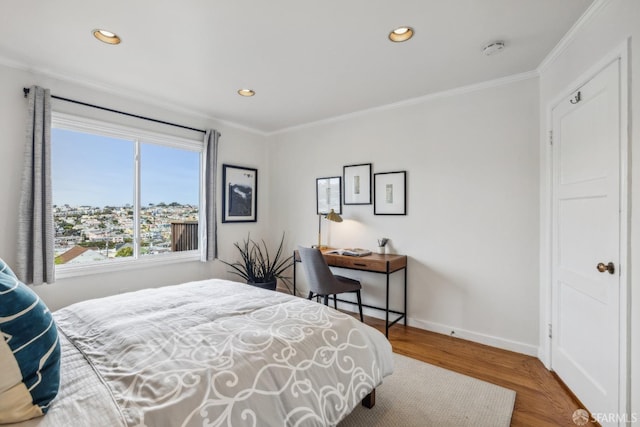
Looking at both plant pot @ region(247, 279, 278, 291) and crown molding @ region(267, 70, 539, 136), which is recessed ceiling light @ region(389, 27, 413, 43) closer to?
crown molding @ region(267, 70, 539, 136)

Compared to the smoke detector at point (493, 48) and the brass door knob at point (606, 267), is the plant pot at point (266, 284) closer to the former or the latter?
the brass door knob at point (606, 267)

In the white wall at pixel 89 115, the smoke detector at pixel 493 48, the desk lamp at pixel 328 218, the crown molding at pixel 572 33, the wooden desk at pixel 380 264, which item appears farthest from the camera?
the desk lamp at pixel 328 218

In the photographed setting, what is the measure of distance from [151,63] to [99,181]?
1.36 metres

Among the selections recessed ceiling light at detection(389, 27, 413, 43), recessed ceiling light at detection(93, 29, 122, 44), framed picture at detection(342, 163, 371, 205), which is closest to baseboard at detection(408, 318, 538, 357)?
framed picture at detection(342, 163, 371, 205)

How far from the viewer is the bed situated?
1007mm

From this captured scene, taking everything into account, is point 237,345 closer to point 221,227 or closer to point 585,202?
point 585,202

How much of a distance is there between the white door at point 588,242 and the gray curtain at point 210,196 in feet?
11.5

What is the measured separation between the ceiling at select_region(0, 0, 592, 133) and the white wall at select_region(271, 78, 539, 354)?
1.16ft

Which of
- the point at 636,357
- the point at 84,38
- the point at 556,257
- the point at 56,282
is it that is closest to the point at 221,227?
the point at 56,282

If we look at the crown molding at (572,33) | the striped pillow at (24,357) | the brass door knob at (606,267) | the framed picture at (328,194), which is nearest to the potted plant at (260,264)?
the framed picture at (328,194)

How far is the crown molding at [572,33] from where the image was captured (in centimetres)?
174

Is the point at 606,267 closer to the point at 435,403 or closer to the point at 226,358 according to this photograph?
the point at 435,403

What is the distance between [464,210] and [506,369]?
1.41 meters

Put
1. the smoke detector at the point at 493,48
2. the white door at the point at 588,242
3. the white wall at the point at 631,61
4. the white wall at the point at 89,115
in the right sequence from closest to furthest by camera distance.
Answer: the white wall at the point at 631,61
the white door at the point at 588,242
the smoke detector at the point at 493,48
the white wall at the point at 89,115
